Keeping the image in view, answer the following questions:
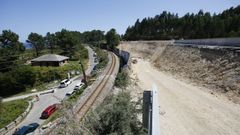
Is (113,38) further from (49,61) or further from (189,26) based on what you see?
(49,61)

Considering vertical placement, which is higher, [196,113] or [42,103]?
[196,113]

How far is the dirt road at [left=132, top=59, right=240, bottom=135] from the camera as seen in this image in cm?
1596

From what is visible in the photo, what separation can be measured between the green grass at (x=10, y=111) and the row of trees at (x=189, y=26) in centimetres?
4786

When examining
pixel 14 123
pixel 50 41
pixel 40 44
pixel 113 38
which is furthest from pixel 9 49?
pixel 113 38

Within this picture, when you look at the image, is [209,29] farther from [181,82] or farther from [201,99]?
[201,99]

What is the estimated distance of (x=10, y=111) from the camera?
31.7 meters

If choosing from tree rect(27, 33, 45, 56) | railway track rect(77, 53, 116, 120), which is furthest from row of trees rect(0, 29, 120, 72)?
railway track rect(77, 53, 116, 120)

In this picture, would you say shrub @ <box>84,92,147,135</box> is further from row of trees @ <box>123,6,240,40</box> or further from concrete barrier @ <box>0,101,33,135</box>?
row of trees @ <box>123,6,240,40</box>

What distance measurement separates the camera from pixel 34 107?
32.5 m

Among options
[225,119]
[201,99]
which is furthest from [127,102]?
[201,99]

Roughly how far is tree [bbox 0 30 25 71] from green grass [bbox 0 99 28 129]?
66.4ft

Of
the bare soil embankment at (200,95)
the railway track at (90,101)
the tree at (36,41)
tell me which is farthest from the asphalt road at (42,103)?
the tree at (36,41)

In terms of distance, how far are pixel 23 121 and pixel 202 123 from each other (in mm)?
20645

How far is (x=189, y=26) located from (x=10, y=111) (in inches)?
2767
